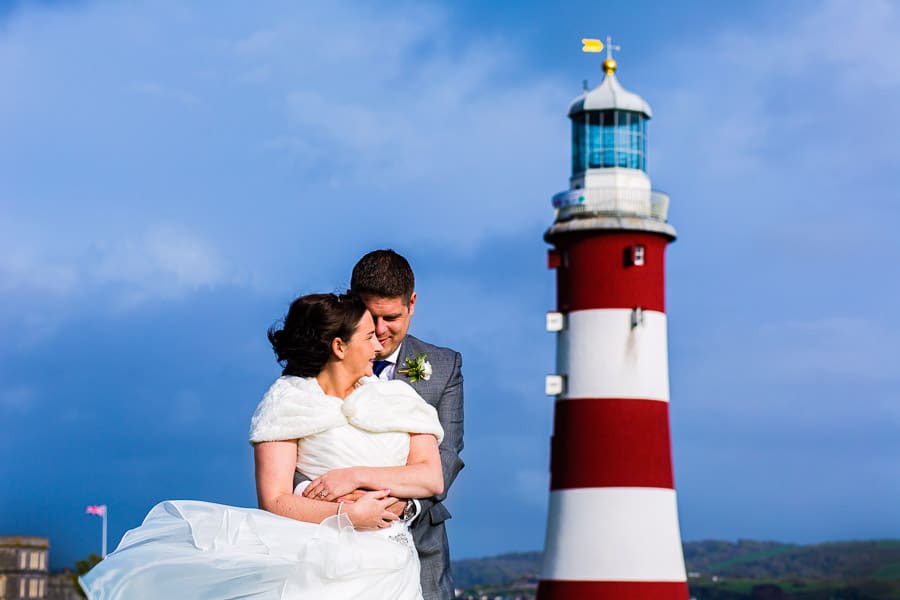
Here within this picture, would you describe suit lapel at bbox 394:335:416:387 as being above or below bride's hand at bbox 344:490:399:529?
above

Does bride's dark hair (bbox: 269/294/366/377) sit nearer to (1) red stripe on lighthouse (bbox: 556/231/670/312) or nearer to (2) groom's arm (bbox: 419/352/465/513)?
(2) groom's arm (bbox: 419/352/465/513)

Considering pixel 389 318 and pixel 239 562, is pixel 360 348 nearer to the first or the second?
pixel 389 318

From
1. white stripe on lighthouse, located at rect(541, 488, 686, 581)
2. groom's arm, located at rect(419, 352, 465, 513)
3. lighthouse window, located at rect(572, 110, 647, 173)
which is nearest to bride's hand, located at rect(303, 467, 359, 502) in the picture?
groom's arm, located at rect(419, 352, 465, 513)

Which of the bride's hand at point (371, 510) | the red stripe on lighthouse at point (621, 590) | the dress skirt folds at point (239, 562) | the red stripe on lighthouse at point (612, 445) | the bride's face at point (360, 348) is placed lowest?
the dress skirt folds at point (239, 562)

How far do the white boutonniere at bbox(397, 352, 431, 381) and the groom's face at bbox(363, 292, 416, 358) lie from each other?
0.25 m

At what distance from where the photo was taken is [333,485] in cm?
616

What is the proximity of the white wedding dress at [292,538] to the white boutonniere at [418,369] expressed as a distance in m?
0.64

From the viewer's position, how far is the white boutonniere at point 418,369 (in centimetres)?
712

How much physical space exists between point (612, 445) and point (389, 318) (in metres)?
19.1

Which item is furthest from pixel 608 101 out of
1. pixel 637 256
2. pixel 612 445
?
pixel 612 445

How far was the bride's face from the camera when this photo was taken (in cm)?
631

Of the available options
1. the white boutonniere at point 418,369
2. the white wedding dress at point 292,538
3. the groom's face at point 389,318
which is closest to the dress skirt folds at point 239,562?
the white wedding dress at point 292,538

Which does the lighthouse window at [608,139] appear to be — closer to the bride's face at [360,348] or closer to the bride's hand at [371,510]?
the bride's face at [360,348]

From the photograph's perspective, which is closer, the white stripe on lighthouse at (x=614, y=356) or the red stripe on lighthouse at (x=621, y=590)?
the red stripe on lighthouse at (x=621, y=590)
